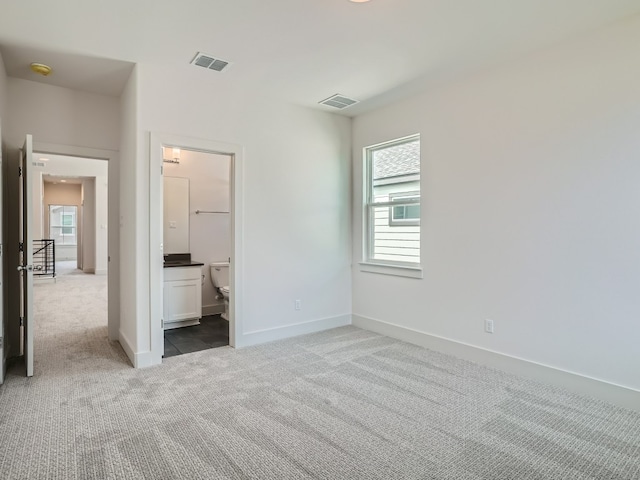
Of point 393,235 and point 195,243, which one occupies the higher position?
point 393,235

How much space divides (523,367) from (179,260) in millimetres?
4257

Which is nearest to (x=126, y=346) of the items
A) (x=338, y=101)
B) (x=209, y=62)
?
(x=209, y=62)

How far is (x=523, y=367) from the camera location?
10.3ft

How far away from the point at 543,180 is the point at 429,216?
3.72ft

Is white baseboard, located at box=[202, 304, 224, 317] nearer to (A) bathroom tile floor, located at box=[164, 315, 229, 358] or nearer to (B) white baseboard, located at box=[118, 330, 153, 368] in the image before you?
(A) bathroom tile floor, located at box=[164, 315, 229, 358]

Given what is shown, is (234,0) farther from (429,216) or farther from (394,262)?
(394,262)

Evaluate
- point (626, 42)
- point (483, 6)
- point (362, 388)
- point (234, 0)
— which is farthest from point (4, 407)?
point (626, 42)

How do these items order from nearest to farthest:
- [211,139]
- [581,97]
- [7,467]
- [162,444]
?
[7,467] → [162,444] → [581,97] → [211,139]

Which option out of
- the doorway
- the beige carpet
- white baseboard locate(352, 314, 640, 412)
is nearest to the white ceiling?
the doorway

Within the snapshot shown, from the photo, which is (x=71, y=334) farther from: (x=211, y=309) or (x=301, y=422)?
(x=301, y=422)

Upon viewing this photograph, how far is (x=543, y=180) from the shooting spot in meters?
3.01

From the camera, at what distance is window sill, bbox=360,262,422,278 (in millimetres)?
4023

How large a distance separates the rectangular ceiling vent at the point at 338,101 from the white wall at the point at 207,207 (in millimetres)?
1868

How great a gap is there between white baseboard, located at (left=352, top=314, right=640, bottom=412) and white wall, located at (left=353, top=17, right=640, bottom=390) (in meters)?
0.06
